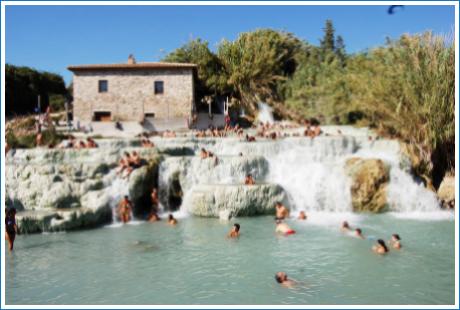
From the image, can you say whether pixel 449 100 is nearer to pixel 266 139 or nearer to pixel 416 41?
pixel 416 41

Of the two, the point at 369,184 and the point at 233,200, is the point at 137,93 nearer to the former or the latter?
the point at 233,200

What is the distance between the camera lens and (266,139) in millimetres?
17516

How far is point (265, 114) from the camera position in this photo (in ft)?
23.8

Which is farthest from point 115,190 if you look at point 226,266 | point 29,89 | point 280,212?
point 29,89

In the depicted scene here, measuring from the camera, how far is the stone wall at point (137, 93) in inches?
308

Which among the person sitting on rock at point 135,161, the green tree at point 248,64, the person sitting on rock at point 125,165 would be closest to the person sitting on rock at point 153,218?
the person sitting on rock at point 125,165

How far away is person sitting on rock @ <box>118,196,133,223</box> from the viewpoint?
14.3 metres

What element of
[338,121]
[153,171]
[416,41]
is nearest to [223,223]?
[153,171]

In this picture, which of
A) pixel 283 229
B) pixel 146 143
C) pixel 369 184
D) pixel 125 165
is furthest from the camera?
pixel 146 143

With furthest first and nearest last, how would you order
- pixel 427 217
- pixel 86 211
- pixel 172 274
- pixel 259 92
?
pixel 427 217 < pixel 86 211 < pixel 172 274 < pixel 259 92

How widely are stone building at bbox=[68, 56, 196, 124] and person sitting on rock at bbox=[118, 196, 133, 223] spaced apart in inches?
177

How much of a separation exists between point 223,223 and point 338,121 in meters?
16.4

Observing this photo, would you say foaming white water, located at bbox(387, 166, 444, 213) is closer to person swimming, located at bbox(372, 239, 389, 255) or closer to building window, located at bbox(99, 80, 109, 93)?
person swimming, located at bbox(372, 239, 389, 255)

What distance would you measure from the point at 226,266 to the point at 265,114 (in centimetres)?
357
